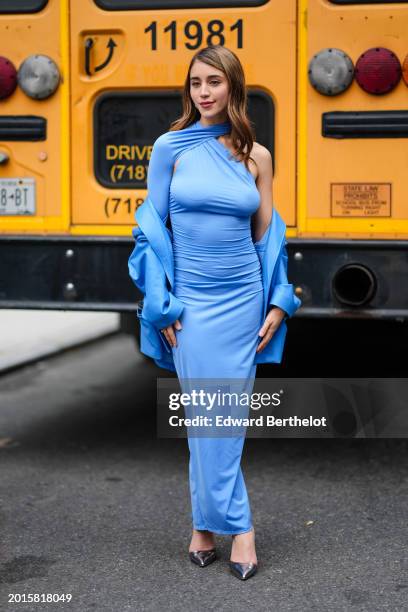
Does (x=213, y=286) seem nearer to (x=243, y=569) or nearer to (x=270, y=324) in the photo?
(x=270, y=324)

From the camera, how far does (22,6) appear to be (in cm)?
454

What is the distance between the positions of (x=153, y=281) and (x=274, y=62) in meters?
1.39

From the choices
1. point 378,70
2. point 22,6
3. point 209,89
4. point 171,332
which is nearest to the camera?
point 209,89

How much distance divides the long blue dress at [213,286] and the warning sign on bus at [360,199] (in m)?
0.97

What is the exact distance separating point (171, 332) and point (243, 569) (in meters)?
0.81

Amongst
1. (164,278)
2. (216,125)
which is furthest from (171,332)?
(216,125)

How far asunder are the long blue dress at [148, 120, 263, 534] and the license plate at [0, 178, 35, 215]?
122 centimetres

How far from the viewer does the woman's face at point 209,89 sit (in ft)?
11.1

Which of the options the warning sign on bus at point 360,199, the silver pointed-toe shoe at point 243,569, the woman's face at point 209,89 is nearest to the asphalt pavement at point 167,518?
the silver pointed-toe shoe at point 243,569

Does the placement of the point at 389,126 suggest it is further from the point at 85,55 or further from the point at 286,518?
the point at 286,518

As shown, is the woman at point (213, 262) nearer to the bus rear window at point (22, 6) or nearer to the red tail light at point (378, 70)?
the red tail light at point (378, 70)

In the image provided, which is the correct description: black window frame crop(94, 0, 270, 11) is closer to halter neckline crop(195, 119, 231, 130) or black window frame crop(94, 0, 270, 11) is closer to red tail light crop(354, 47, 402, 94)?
red tail light crop(354, 47, 402, 94)

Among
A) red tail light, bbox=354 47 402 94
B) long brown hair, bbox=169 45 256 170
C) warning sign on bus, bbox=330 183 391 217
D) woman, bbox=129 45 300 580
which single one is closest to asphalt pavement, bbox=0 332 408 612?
woman, bbox=129 45 300 580

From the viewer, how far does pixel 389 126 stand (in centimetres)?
429
